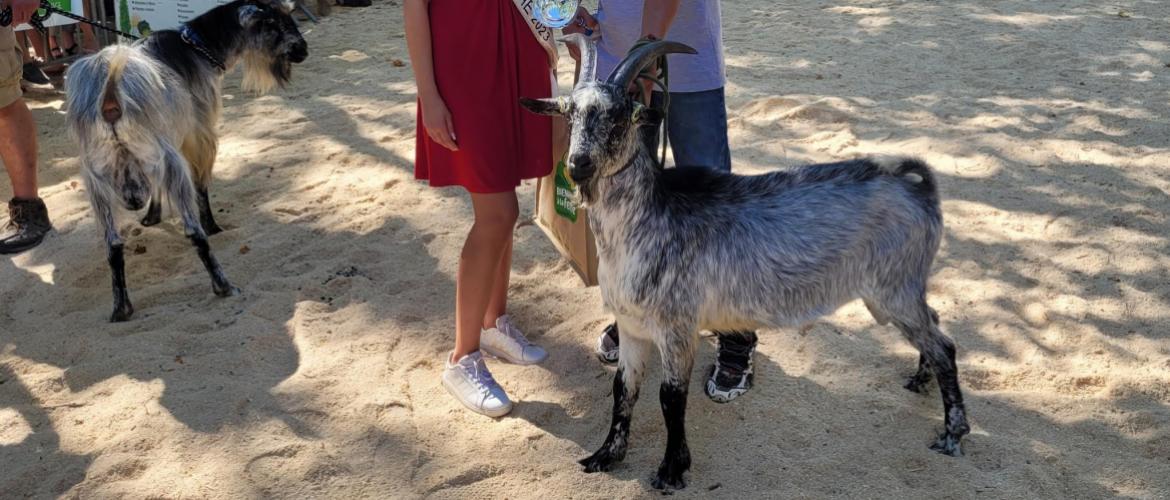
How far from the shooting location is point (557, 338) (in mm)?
4074

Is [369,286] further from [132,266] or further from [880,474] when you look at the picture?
[880,474]

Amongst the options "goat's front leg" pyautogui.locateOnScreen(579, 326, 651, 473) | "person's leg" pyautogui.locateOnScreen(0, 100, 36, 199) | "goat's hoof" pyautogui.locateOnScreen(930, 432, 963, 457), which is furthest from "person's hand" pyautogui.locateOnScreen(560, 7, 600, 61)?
"person's leg" pyautogui.locateOnScreen(0, 100, 36, 199)

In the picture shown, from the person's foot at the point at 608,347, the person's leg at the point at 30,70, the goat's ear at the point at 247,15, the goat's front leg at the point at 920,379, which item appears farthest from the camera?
the person's leg at the point at 30,70

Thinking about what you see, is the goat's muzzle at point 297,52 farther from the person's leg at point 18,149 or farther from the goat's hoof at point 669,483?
the goat's hoof at point 669,483

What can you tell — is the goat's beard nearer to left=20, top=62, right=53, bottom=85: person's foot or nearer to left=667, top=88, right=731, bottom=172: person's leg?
left=667, top=88, right=731, bottom=172: person's leg

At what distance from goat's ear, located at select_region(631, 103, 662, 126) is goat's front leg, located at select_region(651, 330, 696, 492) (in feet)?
2.22

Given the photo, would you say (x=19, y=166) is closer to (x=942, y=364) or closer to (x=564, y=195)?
(x=564, y=195)

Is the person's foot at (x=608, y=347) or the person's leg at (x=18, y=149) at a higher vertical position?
the person's leg at (x=18, y=149)

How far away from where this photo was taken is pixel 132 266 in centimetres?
484

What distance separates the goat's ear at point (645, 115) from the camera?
2.75m

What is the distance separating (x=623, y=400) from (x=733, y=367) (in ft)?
2.02

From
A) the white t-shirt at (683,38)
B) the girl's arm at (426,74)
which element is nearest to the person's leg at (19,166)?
the girl's arm at (426,74)

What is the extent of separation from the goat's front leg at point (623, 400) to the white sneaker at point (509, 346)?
74 centimetres

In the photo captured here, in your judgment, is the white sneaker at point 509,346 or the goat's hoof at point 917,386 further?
the white sneaker at point 509,346
